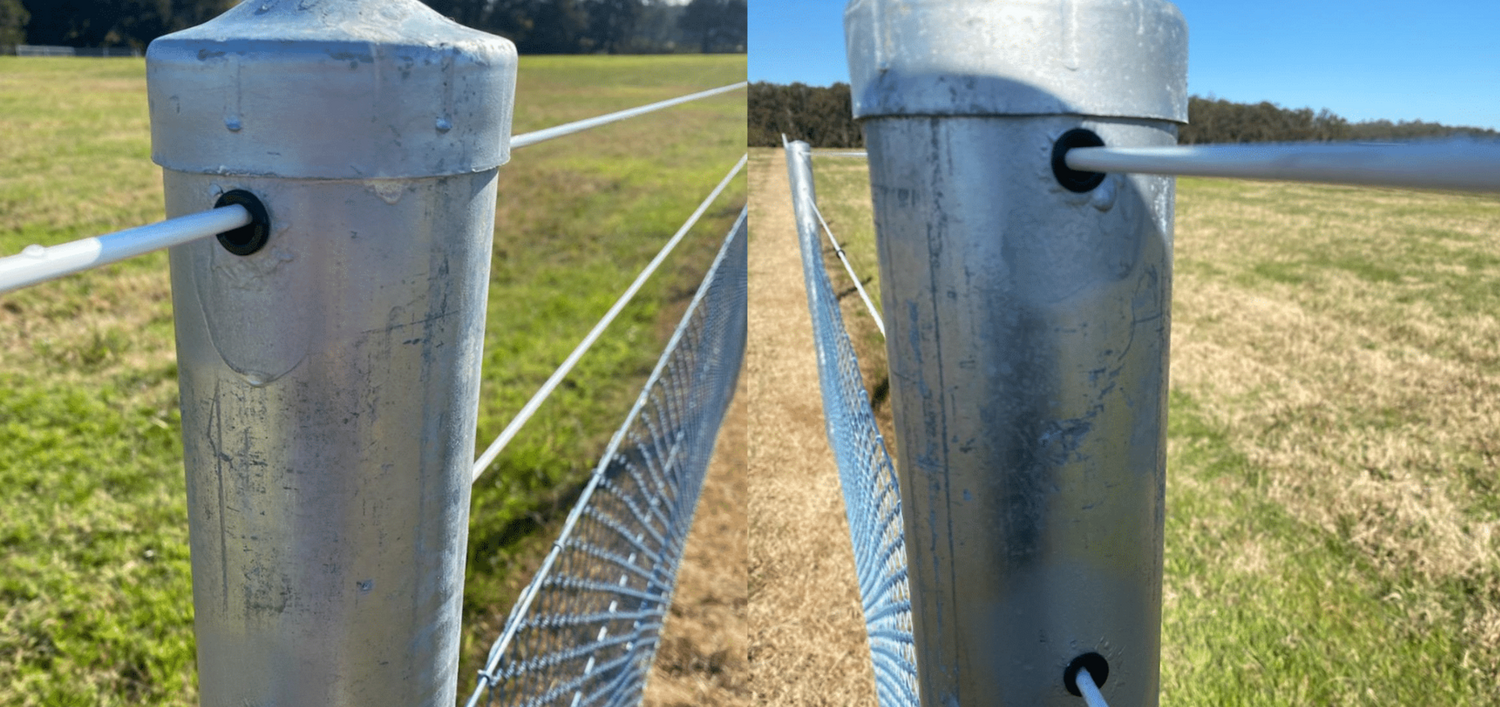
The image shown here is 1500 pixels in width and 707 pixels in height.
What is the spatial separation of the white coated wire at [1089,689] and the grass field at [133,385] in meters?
1.33

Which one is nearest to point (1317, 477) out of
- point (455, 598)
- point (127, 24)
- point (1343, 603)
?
point (1343, 603)

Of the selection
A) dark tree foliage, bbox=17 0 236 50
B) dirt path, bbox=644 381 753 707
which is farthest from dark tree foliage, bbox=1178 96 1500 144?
dark tree foliage, bbox=17 0 236 50

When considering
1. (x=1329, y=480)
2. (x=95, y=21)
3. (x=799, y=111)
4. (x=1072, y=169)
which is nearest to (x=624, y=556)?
(x=799, y=111)

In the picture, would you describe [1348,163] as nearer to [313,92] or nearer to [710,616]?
[313,92]

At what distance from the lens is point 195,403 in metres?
0.40

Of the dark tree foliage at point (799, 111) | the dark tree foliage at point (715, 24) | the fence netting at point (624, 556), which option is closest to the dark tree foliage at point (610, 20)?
the dark tree foliage at point (715, 24)

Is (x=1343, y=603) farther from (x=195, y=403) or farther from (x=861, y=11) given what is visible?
(x=195, y=403)

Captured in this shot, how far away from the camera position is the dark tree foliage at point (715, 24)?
638 cm

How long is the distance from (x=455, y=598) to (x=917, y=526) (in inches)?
9.6

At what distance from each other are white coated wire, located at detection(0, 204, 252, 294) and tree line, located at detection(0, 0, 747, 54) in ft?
10.6

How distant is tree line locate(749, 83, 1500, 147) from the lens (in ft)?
4.57

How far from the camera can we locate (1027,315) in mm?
417

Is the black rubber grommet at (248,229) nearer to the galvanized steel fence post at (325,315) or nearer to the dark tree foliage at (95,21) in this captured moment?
the galvanized steel fence post at (325,315)

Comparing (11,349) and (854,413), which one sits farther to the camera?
(11,349)
